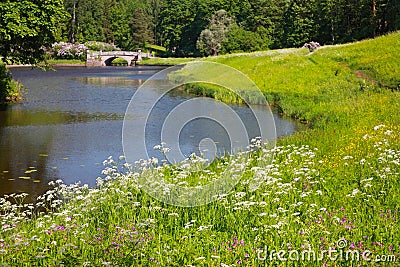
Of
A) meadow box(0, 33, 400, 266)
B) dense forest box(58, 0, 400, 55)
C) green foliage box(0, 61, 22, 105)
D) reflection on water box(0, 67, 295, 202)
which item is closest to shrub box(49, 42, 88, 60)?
dense forest box(58, 0, 400, 55)

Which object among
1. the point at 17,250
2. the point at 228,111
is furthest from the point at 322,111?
the point at 17,250

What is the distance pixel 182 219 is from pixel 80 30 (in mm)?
125606

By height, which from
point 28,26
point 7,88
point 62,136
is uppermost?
point 28,26

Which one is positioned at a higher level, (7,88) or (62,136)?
(7,88)

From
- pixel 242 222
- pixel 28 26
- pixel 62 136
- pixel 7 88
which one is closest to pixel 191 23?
pixel 7 88

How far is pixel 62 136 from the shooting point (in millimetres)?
21312

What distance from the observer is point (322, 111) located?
24.4 meters

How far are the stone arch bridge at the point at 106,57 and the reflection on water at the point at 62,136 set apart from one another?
62559mm

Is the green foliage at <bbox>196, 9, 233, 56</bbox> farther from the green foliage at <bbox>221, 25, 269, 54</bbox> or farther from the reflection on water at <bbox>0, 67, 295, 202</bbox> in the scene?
the reflection on water at <bbox>0, 67, 295, 202</bbox>

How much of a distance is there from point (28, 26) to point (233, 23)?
2857 inches

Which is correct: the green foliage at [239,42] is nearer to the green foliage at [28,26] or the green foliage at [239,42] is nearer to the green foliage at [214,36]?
the green foliage at [214,36]

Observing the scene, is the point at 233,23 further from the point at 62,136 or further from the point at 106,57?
the point at 62,136

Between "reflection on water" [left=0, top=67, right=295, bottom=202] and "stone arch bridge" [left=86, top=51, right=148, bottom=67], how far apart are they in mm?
62559

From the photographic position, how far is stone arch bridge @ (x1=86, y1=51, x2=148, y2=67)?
323 feet
